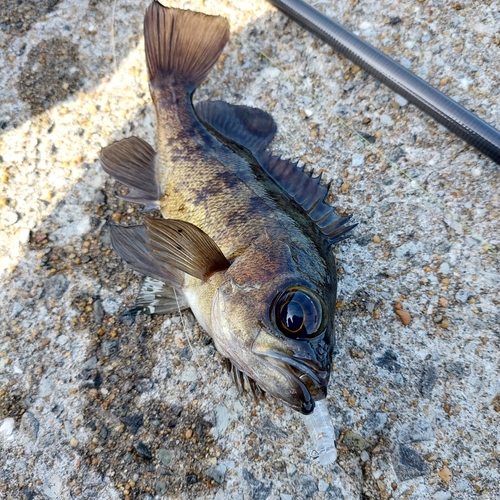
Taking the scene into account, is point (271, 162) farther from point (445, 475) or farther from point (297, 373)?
point (445, 475)

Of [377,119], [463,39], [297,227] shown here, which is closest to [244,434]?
[297,227]

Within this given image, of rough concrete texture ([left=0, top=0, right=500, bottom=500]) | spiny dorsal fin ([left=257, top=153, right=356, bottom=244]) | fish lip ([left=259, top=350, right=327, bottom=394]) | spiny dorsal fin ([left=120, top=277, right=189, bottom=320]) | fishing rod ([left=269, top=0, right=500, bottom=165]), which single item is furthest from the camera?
fishing rod ([left=269, top=0, right=500, bottom=165])

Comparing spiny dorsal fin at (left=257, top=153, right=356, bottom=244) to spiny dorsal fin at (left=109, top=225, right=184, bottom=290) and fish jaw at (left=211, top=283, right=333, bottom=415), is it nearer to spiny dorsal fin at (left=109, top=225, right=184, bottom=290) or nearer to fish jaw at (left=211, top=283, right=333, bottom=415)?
fish jaw at (left=211, top=283, right=333, bottom=415)

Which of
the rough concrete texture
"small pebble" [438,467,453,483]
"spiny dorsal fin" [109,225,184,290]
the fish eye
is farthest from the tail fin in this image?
"small pebble" [438,467,453,483]

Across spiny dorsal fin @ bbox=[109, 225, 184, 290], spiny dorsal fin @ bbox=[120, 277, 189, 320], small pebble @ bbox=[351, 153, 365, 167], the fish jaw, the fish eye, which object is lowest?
spiny dorsal fin @ bbox=[120, 277, 189, 320]

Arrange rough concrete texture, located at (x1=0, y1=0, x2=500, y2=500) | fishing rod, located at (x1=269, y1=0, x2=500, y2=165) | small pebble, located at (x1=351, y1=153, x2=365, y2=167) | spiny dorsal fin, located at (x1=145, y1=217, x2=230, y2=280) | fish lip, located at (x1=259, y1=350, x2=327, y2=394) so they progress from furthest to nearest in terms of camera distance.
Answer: small pebble, located at (x1=351, y1=153, x2=365, y2=167) → fishing rod, located at (x1=269, y1=0, x2=500, y2=165) → rough concrete texture, located at (x1=0, y1=0, x2=500, y2=500) → spiny dorsal fin, located at (x1=145, y1=217, x2=230, y2=280) → fish lip, located at (x1=259, y1=350, x2=327, y2=394)

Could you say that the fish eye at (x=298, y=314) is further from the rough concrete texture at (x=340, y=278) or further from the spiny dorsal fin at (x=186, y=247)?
the rough concrete texture at (x=340, y=278)
